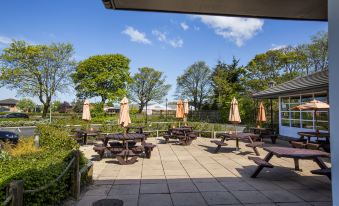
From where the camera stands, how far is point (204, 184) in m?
6.68

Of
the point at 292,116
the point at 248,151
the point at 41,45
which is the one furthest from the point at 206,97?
the point at 248,151

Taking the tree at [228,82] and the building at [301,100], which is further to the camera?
the tree at [228,82]

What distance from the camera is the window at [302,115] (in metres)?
14.5

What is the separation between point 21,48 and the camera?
37.0 meters

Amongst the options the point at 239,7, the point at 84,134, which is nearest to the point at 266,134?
the point at 84,134

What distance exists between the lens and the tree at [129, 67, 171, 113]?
60.5 meters

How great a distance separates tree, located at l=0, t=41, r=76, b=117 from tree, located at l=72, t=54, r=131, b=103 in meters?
5.10

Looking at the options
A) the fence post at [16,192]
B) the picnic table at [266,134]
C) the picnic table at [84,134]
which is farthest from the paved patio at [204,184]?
the picnic table at [266,134]

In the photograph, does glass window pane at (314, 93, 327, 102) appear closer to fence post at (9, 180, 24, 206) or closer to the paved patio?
the paved patio

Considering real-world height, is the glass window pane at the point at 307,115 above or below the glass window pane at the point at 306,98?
below

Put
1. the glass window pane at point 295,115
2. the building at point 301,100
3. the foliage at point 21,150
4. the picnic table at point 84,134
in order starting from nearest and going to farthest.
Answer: the foliage at point 21,150
the picnic table at point 84,134
the building at point 301,100
the glass window pane at point 295,115

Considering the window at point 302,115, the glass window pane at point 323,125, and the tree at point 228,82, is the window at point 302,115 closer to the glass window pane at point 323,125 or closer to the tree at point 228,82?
the glass window pane at point 323,125

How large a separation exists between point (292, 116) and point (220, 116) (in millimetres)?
13632

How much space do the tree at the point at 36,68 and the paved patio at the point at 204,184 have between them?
3343 centimetres
